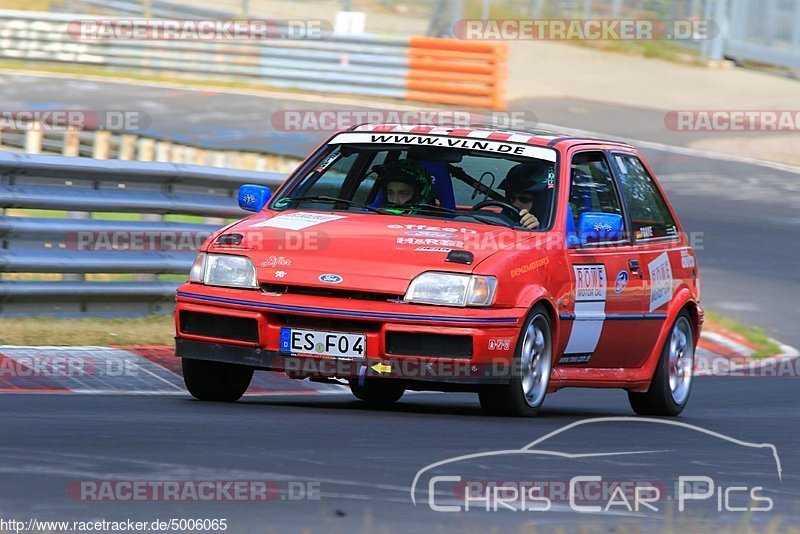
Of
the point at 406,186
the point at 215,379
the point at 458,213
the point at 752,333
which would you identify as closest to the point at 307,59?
the point at 752,333

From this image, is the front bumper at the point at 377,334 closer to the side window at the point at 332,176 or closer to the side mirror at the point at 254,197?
the side mirror at the point at 254,197

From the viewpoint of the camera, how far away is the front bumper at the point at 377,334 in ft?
24.3

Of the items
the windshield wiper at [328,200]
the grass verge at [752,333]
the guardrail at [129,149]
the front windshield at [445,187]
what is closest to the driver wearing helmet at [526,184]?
the front windshield at [445,187]

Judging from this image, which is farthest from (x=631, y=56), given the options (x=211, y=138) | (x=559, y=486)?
(x=559, y=486)

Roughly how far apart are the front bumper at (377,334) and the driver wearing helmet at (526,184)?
1039 millimetres

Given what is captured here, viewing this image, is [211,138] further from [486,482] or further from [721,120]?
[486,482]

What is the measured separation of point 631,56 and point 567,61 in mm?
1950

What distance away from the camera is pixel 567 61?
3316 cm

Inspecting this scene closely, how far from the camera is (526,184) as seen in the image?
8.49 meters

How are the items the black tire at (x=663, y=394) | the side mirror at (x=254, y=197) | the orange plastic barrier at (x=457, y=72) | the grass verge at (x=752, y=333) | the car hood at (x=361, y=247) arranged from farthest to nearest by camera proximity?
the orange plastic barrier at (x=457, y=72), the grass verge at (x=752, y=333), the black tire at (x=663, y=394), the side mirror at (x=254, y=197), the car hood at (x=361, y=247)

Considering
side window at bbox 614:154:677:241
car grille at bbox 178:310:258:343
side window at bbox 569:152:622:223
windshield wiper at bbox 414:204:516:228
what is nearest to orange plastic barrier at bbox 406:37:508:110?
side window at bbox 614:154:677:241

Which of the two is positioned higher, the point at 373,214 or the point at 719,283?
the point at 373,214

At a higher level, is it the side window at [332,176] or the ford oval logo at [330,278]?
the side window at [332,176]

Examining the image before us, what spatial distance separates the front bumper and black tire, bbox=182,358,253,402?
1.18 ft
